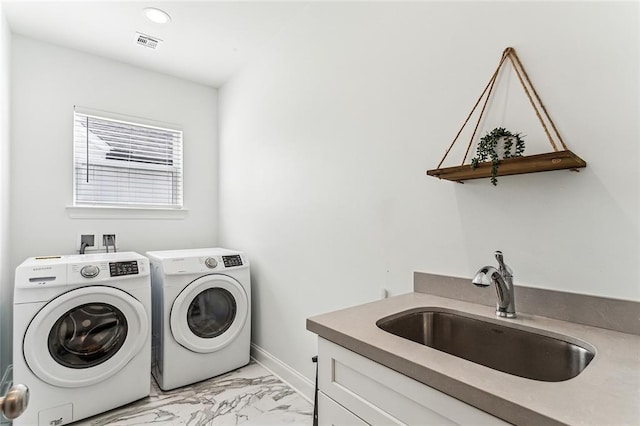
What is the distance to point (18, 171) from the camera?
2.55 metres

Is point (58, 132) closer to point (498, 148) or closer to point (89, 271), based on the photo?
point (89, 271)

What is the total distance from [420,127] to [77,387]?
2.48m

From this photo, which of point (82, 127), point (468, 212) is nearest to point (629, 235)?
point (468, 212)

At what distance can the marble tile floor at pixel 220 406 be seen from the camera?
1964mm

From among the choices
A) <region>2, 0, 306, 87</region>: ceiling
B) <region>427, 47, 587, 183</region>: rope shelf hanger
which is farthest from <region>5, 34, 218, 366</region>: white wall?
<region>427, 47, 587, 183</region>: rope shelf hanger

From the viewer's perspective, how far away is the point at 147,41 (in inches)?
105

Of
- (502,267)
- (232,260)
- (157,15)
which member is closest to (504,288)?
(502,267)

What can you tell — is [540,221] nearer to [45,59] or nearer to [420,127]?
[420,127]

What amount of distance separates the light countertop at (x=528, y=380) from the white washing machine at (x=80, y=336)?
160cm

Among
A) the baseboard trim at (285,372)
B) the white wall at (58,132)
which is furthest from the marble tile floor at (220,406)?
the white wall at (58,132)

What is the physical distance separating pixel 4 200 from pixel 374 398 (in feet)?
9.25

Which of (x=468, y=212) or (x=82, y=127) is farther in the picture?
(x=82, y=127)

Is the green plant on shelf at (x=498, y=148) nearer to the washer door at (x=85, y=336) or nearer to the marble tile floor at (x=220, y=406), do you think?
the marble tile floor at (x=220, y=406)

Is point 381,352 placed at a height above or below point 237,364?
above
